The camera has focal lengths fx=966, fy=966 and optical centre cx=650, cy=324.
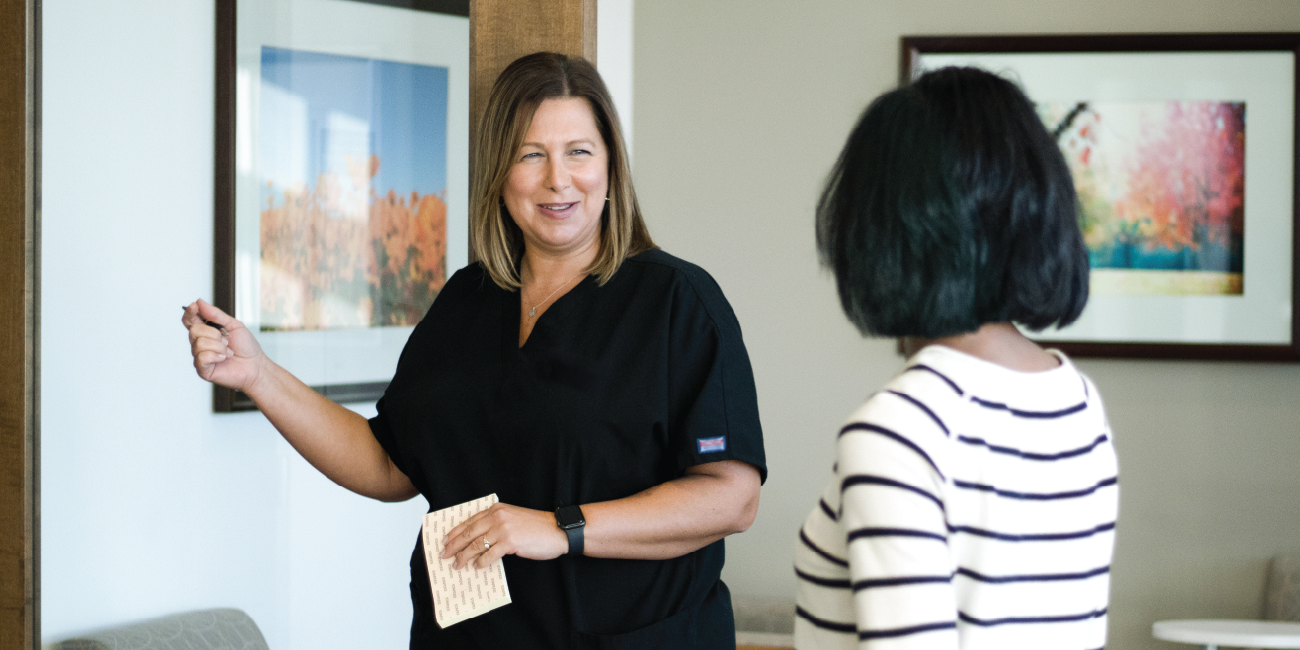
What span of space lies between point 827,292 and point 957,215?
2.22m

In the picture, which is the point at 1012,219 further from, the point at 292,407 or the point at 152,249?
the point at 152,249

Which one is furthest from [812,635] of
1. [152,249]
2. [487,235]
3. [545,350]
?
[152,249]

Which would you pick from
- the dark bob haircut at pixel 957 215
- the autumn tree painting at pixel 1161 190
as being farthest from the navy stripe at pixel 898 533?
the autumn tree painting at pixel 1161 190

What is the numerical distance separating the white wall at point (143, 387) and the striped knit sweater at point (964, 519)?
1175 mm

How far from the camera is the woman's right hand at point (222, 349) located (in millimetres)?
1270

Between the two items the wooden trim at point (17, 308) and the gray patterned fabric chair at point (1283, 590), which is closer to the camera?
the wooden trim at point (17, 308)

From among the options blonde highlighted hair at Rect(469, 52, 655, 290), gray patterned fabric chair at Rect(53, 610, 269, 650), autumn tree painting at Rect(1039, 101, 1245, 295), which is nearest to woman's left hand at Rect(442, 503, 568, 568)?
blonde highlighted hair at Rect(469, 52, 655, 290)

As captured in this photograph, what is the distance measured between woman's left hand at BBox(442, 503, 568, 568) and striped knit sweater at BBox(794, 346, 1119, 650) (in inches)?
17.9

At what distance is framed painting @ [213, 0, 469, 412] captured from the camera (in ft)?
5.40

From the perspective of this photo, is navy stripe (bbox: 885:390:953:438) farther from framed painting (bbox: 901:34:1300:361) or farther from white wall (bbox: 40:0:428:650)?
framed painting (bbox: 901:34:1300:361)

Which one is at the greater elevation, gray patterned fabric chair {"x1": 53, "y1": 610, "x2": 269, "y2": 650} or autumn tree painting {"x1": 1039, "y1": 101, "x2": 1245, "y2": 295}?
autumn tree painting {"x1": 1039, "y1": 101, "x2": 1245, "y2": 295}

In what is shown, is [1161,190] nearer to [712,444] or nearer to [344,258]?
[712,444]

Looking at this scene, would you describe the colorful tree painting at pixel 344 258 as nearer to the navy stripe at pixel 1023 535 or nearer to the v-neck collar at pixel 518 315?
the v-neck collar at pixel 518 315

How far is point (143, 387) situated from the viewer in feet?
5.43
